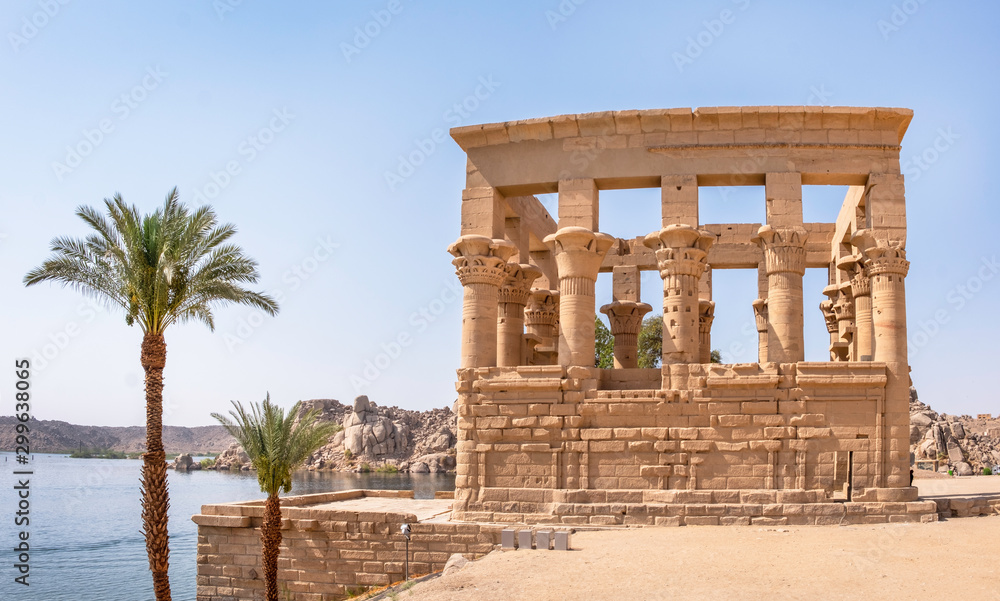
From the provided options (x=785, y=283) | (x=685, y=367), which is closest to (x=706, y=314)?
(x=785, y=283)

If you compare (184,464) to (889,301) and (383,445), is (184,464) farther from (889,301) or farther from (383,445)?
(889,301)

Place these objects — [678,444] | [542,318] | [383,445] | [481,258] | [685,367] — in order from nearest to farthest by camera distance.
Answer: [678,444] → [685,367] → [481,258] → [542,318] → [383,445]

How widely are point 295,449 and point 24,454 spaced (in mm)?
4630

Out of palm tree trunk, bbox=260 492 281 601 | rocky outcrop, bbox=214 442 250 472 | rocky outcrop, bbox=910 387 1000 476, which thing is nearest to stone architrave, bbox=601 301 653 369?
palm tree trunk, bbox=260 492 281 601

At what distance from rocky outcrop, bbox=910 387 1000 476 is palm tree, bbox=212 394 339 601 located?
4227cm

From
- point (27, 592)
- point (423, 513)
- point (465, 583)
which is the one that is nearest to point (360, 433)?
point (27, 592)

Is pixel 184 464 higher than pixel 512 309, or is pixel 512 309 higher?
pixel 512 309

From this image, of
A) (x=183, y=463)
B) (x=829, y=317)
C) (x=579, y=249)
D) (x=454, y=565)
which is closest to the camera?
(x=454, y=565)

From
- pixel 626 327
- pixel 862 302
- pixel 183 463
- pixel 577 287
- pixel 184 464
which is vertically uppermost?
pixel 577 287

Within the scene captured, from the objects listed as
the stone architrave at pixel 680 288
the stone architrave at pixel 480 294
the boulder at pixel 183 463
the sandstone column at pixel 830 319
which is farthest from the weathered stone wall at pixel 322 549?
the boulder at pixel 183 463

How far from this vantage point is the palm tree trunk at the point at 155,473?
14.4 meters

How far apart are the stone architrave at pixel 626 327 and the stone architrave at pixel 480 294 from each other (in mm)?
6695

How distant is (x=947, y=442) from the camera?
51594 millimetres

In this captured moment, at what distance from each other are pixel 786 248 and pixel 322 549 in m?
11.3
